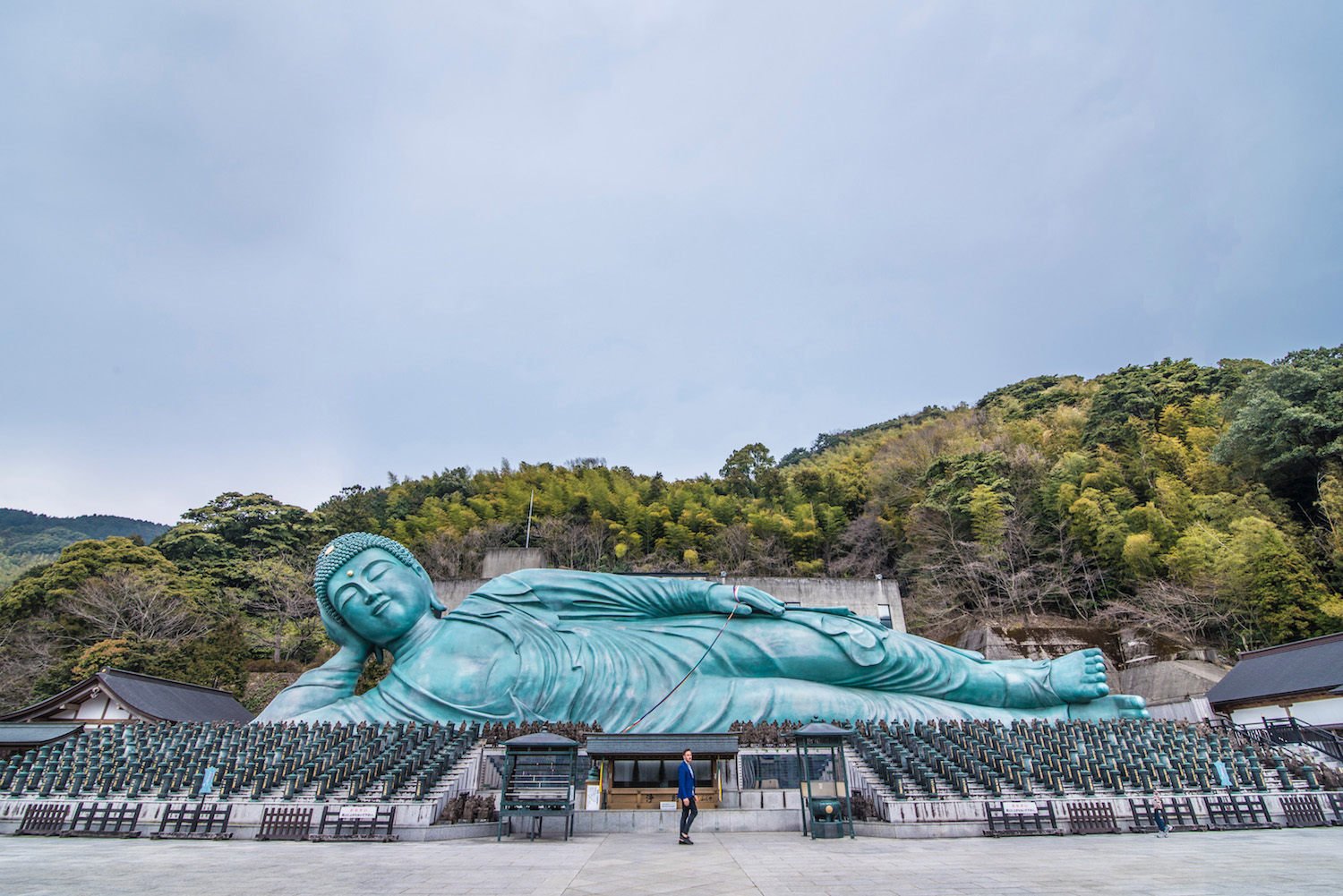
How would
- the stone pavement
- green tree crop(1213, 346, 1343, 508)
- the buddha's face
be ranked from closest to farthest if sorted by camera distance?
1. the stone pavement
2. the buddha's face
3. green tree crop(1213, 346, 1343, 508)

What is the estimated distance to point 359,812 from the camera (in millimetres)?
8359

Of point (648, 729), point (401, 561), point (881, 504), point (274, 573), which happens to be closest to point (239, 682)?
point (274, 573)

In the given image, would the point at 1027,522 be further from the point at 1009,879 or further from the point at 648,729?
the point at 1009,879

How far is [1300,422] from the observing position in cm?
2177

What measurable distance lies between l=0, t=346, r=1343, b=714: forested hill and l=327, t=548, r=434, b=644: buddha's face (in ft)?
41.3

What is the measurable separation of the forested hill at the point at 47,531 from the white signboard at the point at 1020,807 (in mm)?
68962

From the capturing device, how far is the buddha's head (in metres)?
13.0

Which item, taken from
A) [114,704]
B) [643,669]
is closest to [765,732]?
[643,669]

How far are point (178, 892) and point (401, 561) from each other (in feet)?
31.6

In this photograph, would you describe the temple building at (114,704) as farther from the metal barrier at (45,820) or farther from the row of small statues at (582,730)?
the row of small statues at (582,730)

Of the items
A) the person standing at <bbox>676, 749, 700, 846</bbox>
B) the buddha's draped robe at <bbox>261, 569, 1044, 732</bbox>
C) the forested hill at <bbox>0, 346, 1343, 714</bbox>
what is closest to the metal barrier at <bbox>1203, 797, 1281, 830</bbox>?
the buddha's draped robe at <bbox>261, 569, 1044, 732</bbox>

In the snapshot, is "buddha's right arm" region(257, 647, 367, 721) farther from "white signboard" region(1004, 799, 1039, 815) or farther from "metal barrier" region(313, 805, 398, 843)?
"white signboard" region(1004, 799, 1039, 815)

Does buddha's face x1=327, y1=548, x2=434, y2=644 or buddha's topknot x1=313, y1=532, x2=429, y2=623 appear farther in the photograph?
buddha's topknot x1=313, y1=532, x2=429, y2=623

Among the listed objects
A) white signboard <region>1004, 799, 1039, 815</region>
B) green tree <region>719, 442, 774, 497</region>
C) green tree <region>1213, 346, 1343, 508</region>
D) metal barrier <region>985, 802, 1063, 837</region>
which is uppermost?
green tree <region>719, 442, 774, 497</region>
